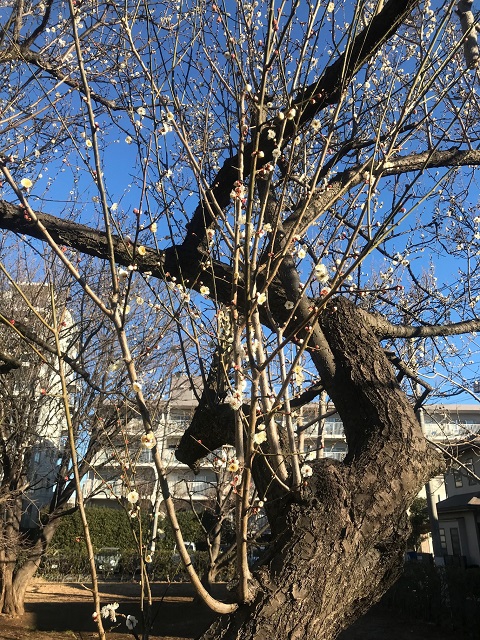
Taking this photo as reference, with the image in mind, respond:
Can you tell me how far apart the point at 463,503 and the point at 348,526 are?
16658 mm

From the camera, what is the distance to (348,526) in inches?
82.6

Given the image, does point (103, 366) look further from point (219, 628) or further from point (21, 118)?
point (219, 628)

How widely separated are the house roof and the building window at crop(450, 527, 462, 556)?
3.45 ft

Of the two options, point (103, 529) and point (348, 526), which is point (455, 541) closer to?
point (103, 529)

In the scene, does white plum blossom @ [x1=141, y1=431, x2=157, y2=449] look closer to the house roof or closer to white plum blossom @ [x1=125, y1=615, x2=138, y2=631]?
white plum blossom @ [x1=125, y1=615, x2=138, y2=631]

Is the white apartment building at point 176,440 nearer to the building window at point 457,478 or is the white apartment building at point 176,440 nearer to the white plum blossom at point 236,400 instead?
the white plum blossom at point 236,400

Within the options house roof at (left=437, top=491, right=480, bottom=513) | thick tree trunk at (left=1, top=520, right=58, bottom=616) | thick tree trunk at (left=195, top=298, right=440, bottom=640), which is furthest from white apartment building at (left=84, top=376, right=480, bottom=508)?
house roof at (left=437, top=491, right=480, bottom=513)

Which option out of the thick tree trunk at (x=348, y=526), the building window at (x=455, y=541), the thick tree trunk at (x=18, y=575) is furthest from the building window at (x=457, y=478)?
the thick tree trunk at (x=18, y=575)

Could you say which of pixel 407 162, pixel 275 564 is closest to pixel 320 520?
pixel 275 564

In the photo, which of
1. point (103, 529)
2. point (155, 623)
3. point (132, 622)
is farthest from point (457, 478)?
point (132, 622)

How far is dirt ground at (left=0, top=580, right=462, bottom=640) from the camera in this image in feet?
28.8

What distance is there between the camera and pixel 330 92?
292 cm

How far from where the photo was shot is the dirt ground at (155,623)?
28.8 feet

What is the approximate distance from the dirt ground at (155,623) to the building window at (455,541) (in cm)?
803
